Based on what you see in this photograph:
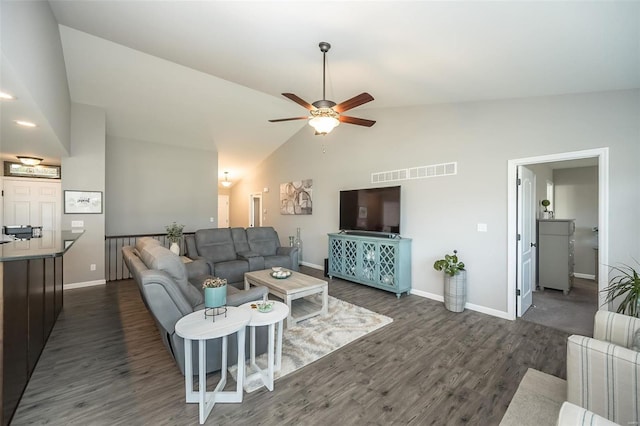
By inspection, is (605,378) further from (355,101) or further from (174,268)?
(174,268)

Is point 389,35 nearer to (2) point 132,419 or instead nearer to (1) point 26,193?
(2) point 132,419

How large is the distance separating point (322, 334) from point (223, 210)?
29.6 ft

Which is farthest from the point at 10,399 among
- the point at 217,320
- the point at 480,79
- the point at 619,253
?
the point at 619,253

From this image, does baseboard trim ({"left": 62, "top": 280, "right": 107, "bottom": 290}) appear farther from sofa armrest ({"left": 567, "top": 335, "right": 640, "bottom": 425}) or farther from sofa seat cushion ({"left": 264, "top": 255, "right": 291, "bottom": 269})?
sofa armrest ({"left": 567, "top": 335, "right": 640, "bottom": 425})

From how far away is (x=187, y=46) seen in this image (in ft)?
10.8

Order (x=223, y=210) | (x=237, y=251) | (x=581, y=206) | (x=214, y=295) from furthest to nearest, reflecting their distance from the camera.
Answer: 1. (x=223, y=210)
2. (x=581, y=206)
3. (x=237, y=251)
4. (x=214, y=295)

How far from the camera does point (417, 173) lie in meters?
4.55

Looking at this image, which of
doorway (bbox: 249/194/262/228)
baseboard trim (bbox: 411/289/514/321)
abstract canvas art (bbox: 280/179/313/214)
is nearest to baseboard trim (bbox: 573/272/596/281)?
baseboard trim (bbox: 411/289/514/321)

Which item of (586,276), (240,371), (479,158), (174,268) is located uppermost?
(479,158)

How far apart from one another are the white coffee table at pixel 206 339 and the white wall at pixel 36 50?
1.98 metres

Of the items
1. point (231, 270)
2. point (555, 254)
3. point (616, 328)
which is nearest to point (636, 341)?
point (616, 328)

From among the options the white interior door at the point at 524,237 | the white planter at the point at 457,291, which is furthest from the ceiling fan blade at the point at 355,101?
the white planter at the point at 457,291

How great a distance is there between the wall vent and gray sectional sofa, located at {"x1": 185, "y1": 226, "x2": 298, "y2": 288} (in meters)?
2.19

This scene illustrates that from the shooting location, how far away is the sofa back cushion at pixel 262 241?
5.53 metres
